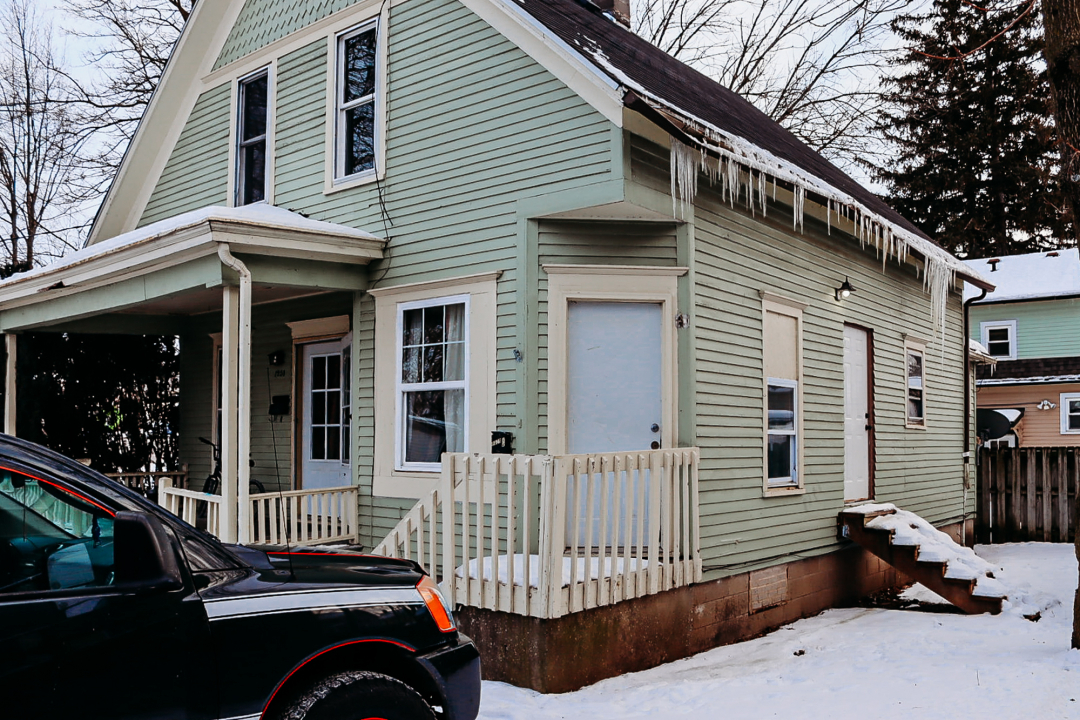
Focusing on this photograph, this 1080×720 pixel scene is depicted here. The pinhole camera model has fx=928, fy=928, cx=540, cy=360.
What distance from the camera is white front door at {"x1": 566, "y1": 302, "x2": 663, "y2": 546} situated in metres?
7.55

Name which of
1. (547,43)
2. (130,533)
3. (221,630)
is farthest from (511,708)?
(547,43)

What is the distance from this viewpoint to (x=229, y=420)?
742cm

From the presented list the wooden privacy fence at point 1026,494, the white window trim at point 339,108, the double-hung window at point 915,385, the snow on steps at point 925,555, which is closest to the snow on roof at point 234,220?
the white window trim at point 339,108

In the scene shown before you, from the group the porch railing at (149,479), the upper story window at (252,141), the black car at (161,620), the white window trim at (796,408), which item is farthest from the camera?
the porch railing at (149,479)

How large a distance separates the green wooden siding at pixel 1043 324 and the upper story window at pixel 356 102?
22.2 meters

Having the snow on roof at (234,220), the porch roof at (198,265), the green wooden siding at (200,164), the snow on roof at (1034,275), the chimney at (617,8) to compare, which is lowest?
the porch roof at (198,265)

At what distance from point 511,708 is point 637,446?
268 centimetres

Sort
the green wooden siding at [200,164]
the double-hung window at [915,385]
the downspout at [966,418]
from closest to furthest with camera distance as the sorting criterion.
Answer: the green wooden siding at [200,164]
the double-hung window at [915,385]
the downspout at [966,418]

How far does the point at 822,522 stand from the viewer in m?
9.77

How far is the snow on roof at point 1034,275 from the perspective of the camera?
26.4m

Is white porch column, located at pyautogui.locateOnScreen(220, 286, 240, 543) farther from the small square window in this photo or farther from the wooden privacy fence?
the small square window

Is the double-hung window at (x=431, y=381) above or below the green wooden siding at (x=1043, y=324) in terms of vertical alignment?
below

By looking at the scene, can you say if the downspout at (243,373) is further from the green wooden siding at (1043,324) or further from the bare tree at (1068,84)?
the green wooden siding at (1043,324)

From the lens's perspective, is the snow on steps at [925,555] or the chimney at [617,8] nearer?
the snow on steps at [925,555]
